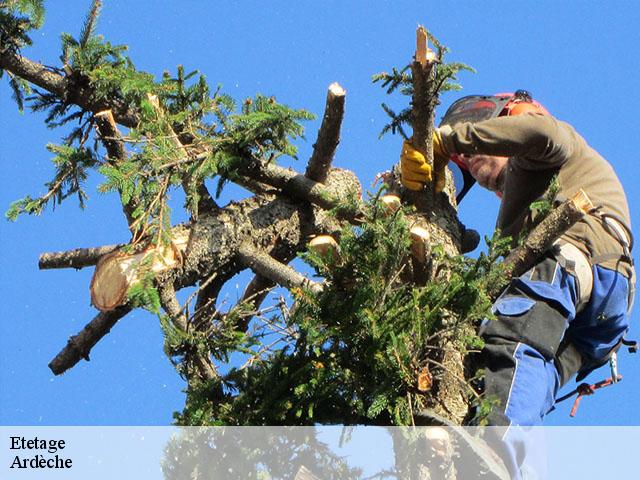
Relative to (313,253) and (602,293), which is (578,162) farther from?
(313,253)

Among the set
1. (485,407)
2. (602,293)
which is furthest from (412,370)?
(602,293)

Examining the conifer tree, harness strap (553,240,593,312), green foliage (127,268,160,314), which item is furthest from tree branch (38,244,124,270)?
harness strap (553,240,593,312)

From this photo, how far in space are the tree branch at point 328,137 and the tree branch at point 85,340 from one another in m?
1.18

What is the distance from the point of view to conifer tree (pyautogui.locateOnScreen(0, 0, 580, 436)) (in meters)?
4.70

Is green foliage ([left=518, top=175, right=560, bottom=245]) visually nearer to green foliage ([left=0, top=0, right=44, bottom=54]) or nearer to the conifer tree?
the conifer tree

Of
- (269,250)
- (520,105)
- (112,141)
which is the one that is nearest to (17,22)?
(112,141)

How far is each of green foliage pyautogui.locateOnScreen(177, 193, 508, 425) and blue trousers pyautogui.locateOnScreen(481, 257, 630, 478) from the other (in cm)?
17

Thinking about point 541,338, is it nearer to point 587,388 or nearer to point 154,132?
point 587,388

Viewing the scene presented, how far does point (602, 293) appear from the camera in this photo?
513 cm

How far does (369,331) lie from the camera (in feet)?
15.2

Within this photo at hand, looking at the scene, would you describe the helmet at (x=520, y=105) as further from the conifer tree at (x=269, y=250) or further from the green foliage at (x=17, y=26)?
the green foliage at (x=17, y=26)

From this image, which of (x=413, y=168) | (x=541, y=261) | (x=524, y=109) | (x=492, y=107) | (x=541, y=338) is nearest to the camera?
(x=541, y=338)

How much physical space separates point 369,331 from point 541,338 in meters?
0.73

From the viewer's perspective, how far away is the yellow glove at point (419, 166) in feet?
18.2
